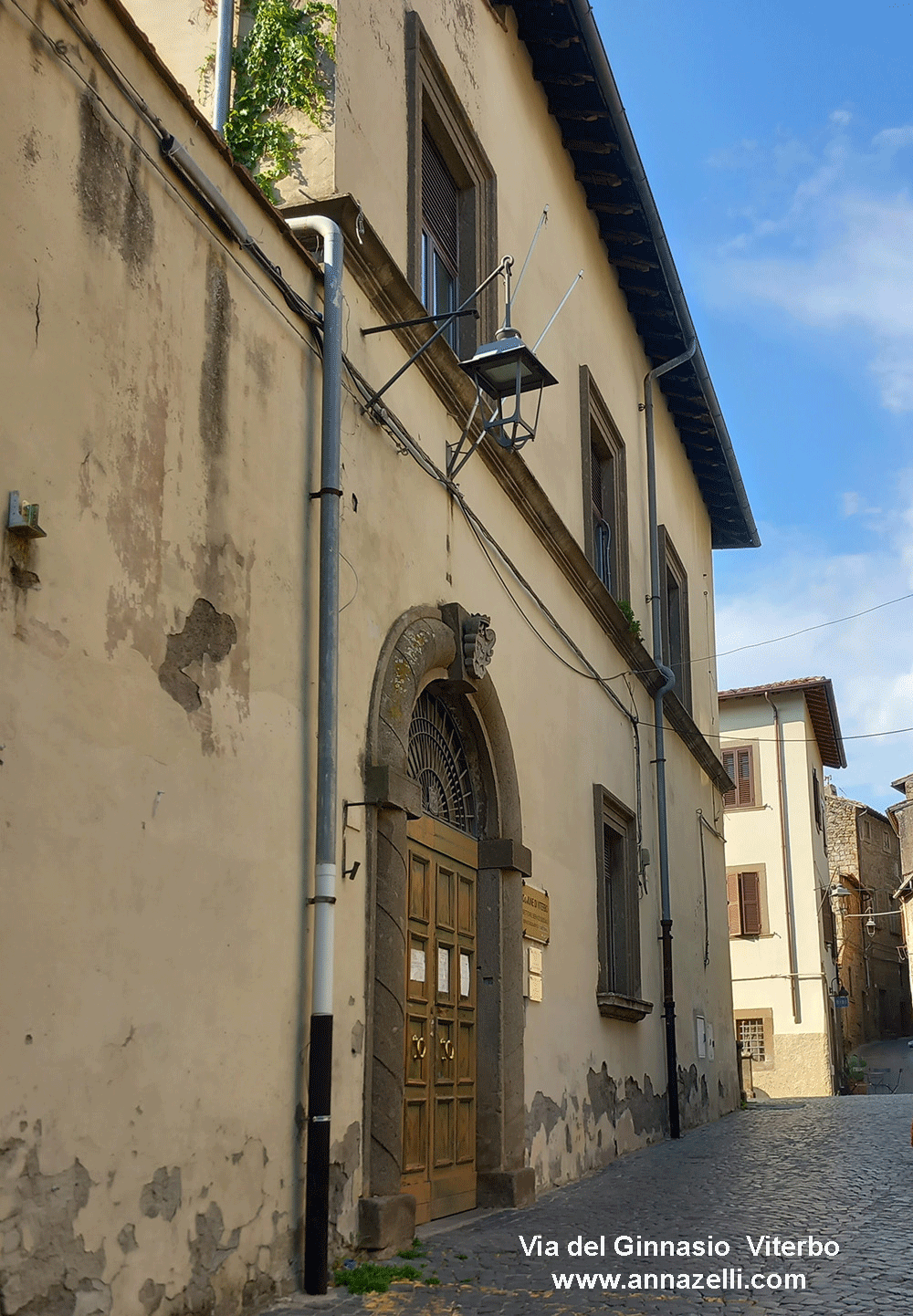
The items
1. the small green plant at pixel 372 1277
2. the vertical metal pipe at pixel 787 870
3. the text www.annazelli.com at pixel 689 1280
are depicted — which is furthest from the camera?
the vertical metal pipe at pixel 787 870

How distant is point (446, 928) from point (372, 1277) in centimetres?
250

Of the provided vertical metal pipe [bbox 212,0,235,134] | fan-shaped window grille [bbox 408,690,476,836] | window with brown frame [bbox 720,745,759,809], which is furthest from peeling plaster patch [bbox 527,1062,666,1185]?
window with brown frame [bbox 720,745,759,809]

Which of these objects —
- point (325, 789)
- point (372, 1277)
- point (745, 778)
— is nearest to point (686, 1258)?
point (372, 1277)

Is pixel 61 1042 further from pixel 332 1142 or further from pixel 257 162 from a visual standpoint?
pixel 257 162

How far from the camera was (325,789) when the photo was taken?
574cm

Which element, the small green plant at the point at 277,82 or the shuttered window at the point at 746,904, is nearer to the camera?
the small green plant at the point at 277,82

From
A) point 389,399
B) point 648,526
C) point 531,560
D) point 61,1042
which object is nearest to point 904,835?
point 648,526

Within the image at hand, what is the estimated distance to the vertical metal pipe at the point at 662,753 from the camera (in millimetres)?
13047

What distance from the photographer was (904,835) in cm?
4441

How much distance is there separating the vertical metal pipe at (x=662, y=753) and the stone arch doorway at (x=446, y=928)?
500 centimetres

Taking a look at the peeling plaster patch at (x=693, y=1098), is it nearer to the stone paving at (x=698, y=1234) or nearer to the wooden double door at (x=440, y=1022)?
the stone paving at (x=698, y=1234)

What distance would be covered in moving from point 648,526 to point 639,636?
1.94 meters

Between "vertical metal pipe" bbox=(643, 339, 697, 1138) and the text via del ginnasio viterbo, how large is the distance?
6607 millimetres

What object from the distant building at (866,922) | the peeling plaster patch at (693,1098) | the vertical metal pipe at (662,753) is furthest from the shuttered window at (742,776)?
the vertical metal pipe at (662,753)
